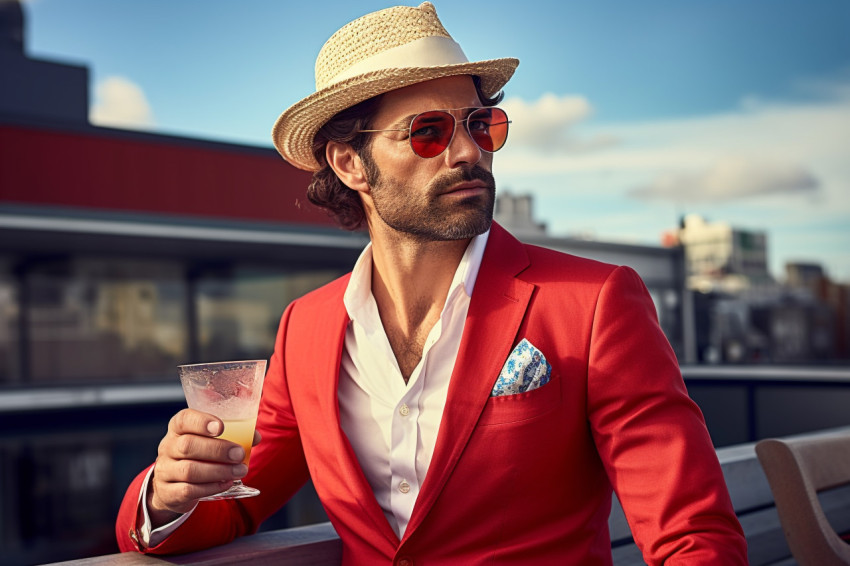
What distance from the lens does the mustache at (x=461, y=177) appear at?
67.6 inches

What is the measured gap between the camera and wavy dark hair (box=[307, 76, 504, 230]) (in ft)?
6.21

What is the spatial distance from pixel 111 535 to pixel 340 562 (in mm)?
5836

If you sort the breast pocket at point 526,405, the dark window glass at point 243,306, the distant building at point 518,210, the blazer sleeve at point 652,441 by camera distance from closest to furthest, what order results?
the blazer sleeve at point 652,441 < the breast pocket at point 526,405 < the dark window glass at point 243,306 < the distant building at point 518,210

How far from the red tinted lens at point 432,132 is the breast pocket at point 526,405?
1.79 feet

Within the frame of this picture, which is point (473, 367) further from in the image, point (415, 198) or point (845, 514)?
point (845, 514)

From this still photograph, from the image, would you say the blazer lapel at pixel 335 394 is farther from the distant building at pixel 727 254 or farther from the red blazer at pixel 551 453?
the distant building at pixel 727 254

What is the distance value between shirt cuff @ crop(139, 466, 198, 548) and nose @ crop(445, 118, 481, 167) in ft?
2.80

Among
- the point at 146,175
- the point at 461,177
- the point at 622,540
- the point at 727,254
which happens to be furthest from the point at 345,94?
the point at 727,254

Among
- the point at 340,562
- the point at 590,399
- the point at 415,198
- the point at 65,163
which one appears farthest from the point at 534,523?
the point at 65,163

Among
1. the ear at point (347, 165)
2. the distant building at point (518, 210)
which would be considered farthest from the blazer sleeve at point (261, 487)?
the distant building at point (518, 210)

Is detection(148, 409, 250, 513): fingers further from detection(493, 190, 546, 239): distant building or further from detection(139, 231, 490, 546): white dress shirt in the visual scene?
detection(493, 190, 546, 239): distant building

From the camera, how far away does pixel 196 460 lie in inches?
54.6

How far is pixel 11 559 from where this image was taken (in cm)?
632

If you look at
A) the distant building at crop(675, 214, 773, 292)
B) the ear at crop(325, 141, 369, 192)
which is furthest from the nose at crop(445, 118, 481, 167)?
the distant building at crop(675, 214, 773, 292)
